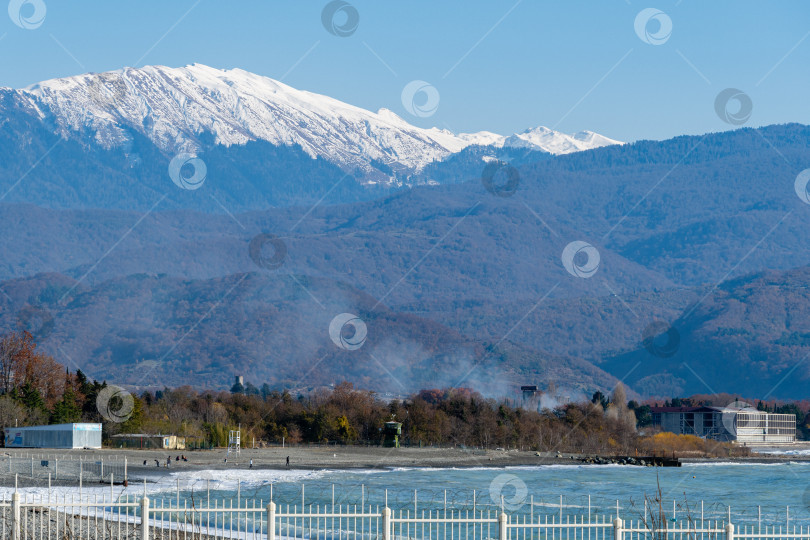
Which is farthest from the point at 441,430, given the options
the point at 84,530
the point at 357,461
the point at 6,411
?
the point at 84,530

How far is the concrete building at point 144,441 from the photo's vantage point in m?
103

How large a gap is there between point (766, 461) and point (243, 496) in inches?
4373

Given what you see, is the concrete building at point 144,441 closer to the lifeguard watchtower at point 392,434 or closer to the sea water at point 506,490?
the sea water at point 506,490

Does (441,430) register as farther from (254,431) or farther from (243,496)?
(243,496)

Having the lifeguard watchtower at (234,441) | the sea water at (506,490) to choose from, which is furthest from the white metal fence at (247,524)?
the lifeguard watchtower at (234,441)
